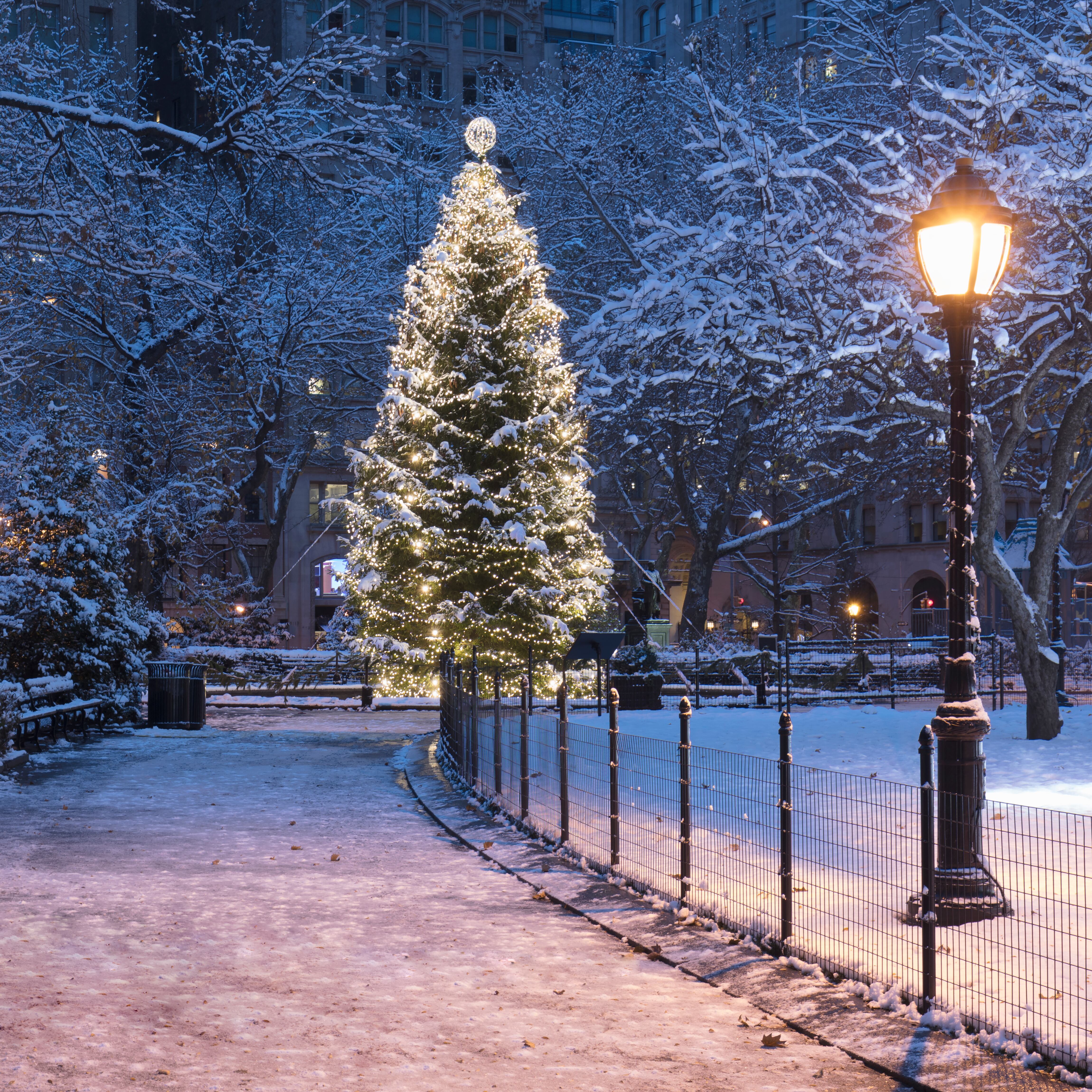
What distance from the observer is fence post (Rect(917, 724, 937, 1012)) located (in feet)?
24.0

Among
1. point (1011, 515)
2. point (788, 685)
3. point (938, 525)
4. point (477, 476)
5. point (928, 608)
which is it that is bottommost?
point (788, 685)

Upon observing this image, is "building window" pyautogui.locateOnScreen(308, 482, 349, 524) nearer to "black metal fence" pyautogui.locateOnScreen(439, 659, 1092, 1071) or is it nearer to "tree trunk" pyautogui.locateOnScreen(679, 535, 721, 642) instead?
"tree trunk" pyautogui.locateOnScreen(679, 535, 721, 642)

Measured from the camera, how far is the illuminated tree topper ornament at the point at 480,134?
34.1 meters

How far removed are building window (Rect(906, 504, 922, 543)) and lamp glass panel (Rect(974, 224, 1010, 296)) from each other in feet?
219

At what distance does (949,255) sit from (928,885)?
14.0ft

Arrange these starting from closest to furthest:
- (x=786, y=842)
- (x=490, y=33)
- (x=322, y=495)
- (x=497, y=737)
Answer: (x=786, y=842), (x=497, y=737), (x=322, y=495), (x=490, y=33)

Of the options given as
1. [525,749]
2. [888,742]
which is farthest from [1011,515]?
[525,749]

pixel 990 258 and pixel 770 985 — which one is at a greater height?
pixel 990 258

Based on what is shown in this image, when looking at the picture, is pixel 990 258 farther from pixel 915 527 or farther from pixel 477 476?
pixel 915 527

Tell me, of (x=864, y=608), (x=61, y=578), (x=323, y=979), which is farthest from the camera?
(x=864, y=608)

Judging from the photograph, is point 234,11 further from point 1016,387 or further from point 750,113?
point 1016,387

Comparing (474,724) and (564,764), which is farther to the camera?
(474,724)


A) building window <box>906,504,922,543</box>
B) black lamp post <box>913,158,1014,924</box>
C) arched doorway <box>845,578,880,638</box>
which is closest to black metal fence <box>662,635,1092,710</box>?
arched doorway <box>845,578,880,638</box>

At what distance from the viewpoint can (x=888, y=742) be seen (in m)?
22.8
